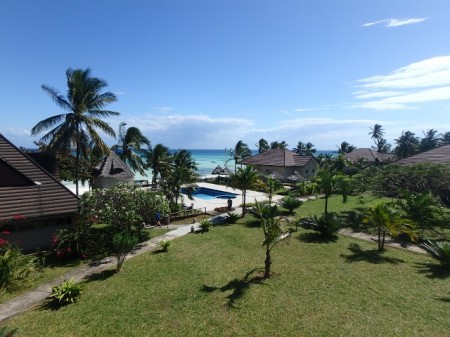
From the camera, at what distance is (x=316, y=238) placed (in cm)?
1825

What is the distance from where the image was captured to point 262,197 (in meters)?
35.1

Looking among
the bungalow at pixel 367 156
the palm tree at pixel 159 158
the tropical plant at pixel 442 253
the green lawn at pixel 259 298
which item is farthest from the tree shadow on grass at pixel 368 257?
the bungalow at pixel 367 156

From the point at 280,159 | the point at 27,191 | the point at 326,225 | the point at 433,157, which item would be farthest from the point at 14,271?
the point at 280,159

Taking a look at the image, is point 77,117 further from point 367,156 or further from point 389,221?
point 367,156

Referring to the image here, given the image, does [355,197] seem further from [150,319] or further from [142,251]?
[150,319]

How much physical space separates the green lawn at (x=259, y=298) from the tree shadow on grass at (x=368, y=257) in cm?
5

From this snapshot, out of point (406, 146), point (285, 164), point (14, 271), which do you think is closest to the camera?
point (14, 271)

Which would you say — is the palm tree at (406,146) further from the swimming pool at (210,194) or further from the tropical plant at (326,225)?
the tropical plant at (326,225)

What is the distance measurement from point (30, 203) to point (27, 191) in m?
0.97

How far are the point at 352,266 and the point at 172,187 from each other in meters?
16.0

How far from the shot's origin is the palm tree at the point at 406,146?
6184 cm

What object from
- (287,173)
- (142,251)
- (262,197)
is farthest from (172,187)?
A: (287,173)

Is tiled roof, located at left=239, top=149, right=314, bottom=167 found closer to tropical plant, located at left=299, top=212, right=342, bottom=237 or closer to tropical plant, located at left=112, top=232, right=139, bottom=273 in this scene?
tropical plant, located at left=299, top=212, right=342, bottom=237

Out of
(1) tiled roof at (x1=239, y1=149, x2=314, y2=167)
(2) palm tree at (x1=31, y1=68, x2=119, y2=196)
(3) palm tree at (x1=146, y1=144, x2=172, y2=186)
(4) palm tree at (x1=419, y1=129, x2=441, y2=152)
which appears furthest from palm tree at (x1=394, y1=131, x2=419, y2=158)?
(2) palm tree at (x1=31, y1=68, x2=119, y2=196)
